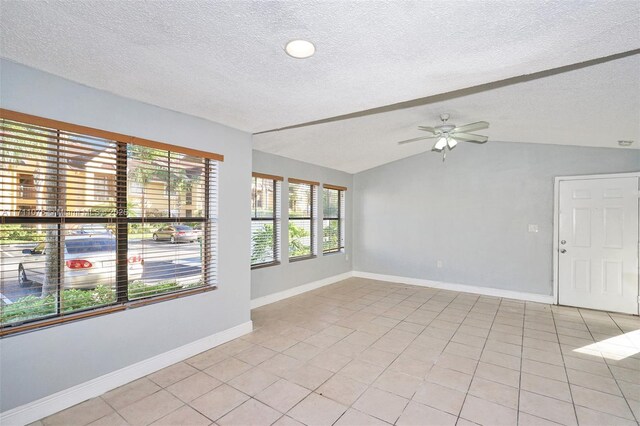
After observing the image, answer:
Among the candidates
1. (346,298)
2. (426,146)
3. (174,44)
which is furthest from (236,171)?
(426,146)

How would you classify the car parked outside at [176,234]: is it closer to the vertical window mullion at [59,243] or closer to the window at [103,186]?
the window at [103,186]

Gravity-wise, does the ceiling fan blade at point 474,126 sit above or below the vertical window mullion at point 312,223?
above

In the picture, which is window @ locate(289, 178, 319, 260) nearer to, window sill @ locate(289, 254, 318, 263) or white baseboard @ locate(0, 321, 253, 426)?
window sill @ locate(289, 254, 318, 263)

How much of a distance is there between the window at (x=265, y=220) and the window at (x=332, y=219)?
1.34m

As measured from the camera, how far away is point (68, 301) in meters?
2.35

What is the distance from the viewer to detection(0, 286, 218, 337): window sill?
2089 mm

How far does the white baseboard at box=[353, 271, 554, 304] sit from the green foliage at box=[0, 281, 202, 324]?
4756 mm

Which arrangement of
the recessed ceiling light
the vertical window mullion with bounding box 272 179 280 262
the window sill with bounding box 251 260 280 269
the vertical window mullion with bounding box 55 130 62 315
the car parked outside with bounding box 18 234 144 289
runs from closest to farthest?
the recessed ceiling light < the car parked outside with bounding box 18 234 144 289 < the vertical window mullion with bounding box 55 130 62 315 < the window sill with bounding box 251 260 280 269 < the vertical window mullion with bounding box 272 179 280 262

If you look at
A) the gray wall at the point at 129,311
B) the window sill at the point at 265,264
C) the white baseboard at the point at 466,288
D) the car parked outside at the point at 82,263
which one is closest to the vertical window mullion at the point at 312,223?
the window sill at the point at 265,264

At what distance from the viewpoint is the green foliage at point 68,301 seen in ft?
6.94

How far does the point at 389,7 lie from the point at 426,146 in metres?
4.54

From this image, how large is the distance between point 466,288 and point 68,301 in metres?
5.77

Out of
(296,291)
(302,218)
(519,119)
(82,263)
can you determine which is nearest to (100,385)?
(82,263)

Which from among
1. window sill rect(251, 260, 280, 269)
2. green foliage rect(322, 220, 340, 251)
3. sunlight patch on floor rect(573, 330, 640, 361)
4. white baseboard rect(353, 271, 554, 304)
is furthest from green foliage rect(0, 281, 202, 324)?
white baseboard rect(353, 271, 554, 304)
